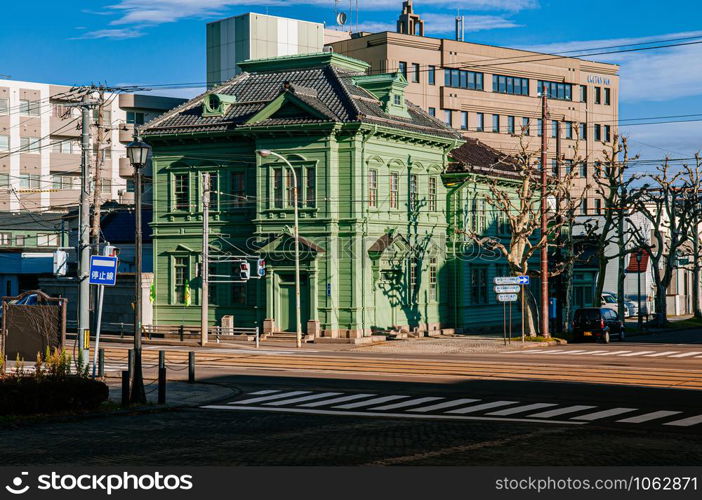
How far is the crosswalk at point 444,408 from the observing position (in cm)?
2208

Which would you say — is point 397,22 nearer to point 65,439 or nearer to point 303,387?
point 303,387

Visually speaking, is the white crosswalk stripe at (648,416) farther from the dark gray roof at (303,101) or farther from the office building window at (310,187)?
the office building window at (310,187)

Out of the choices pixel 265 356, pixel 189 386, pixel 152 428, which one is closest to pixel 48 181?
→ pixel 265 356

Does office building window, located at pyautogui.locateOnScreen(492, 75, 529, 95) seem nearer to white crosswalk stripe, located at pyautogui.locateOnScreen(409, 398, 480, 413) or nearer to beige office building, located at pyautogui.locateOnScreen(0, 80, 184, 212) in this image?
beige office building, located at pyautogui.locateOnScreen(0, 80, 184, 212)

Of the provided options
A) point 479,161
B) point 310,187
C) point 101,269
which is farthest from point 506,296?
point 101,269

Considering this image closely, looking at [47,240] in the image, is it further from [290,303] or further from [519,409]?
[519,409]

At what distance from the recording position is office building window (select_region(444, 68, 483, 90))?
86.9 metres

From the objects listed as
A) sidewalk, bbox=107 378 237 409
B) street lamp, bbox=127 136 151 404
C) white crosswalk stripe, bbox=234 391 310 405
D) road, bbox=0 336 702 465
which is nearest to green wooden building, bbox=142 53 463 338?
road, bbox=0 336 702 465

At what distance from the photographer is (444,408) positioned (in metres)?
24.0

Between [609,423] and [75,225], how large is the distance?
177ft

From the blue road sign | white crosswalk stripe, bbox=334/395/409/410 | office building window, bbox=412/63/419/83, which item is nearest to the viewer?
white crosswalk stripe, bbox=334/395/409/410

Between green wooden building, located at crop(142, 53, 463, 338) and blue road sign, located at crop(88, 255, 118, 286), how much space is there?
2000 centimetres

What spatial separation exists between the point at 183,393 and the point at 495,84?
6810 centimetres

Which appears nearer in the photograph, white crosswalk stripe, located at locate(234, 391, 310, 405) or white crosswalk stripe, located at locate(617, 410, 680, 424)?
white crosswalk stripe, located at locate(617, 410, 680, 424)
